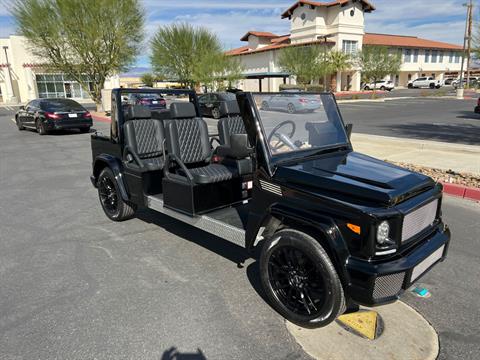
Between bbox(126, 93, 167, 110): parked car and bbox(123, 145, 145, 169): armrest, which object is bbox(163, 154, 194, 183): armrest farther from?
bbox(126, 93, 167, 110): parked car

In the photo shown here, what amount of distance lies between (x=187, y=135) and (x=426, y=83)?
6595 cm

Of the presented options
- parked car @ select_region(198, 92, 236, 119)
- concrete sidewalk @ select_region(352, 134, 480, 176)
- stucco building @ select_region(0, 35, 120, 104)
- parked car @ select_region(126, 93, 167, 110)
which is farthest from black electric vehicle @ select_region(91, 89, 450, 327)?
stucco building @ select_region(0, 35, 120, 104)

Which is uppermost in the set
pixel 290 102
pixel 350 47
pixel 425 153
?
pixel 350 47

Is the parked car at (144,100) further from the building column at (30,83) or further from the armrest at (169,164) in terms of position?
the building column at (30,83)

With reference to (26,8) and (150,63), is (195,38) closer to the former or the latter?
(150,63)

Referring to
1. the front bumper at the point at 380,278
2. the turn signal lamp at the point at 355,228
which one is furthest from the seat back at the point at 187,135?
the front bumper at the point at 380,278

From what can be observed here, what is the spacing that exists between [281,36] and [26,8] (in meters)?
48.0

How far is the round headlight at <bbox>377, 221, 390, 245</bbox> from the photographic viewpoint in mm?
2652

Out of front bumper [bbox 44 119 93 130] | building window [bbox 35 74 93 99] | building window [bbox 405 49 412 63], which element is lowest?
front bumper [bbox 44 119 93 130]

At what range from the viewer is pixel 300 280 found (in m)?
3.07

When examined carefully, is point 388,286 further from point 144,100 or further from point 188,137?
point 144,100

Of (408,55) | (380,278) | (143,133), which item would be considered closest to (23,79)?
(143,133)

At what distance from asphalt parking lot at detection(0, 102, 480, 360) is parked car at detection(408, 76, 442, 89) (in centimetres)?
6252

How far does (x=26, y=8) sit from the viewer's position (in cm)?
2559
